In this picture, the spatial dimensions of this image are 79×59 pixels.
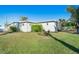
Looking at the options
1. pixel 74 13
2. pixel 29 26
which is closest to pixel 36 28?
pixel 29 26

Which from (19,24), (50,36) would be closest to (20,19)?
(19,24)

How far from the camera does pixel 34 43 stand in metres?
8.59

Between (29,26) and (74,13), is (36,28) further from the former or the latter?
(74,13)

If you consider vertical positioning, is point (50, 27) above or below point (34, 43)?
above

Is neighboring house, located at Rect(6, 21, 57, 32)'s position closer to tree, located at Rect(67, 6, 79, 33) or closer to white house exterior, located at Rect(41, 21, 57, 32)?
white house exterior, located at Rect(41, 21, 57, 32)

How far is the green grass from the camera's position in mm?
8523

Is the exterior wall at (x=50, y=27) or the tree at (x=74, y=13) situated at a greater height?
the tree at (x=74, y=13)

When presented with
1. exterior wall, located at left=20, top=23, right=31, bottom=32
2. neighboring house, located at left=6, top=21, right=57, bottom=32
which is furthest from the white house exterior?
exterior wall, located at left=20, top=23, right=31, bottom=32

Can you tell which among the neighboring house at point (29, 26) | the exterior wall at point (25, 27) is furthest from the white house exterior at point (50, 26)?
the exterior wall at point (25, 27)

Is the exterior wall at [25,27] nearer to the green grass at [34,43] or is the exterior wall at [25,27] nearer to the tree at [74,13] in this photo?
the green grass at [34,43]

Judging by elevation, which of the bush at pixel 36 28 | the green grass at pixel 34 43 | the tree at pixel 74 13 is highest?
the tree at pixel 74 13

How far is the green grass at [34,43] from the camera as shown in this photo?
8.52m

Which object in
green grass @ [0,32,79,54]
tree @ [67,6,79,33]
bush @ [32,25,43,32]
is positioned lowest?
green grass @ [0,32,79,54]
